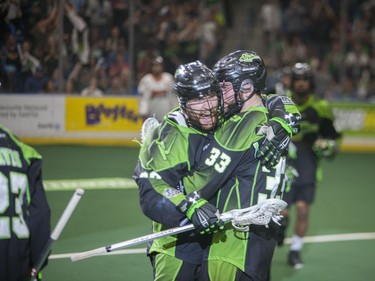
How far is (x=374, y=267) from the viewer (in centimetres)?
734

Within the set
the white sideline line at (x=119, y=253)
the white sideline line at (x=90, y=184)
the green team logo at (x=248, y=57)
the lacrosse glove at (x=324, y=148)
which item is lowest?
the white sideline line at (x=90, y=184)

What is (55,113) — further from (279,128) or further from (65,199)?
(279,128)

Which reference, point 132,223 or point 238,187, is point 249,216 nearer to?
point 238,187

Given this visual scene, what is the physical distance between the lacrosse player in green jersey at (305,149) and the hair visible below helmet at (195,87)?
11.4ft

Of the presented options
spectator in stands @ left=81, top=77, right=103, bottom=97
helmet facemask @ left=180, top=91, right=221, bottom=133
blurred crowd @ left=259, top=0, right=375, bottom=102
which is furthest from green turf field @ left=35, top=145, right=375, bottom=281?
blurred crowd @ left=259, top=0, right=375, bottom=102

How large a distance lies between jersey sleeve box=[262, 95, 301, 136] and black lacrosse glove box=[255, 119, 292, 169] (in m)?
0.10

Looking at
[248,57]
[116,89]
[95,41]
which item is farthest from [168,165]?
[95,41]

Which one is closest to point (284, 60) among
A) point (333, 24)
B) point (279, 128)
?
point (333, 24)

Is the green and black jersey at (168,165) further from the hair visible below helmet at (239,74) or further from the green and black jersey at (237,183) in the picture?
the hair visible below helmet at (239,74)

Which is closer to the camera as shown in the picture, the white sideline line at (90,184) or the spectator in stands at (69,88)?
the white sideline line at (90,184)

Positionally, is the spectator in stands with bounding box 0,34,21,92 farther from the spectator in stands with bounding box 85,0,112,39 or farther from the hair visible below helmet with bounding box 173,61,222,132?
the hair visible below helmet with bounding box 173,61,222,132

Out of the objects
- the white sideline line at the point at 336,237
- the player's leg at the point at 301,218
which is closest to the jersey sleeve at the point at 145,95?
the white sideline line at the point at 336,237

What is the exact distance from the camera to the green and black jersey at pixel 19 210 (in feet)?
12.0

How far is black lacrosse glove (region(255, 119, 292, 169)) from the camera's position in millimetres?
4051
